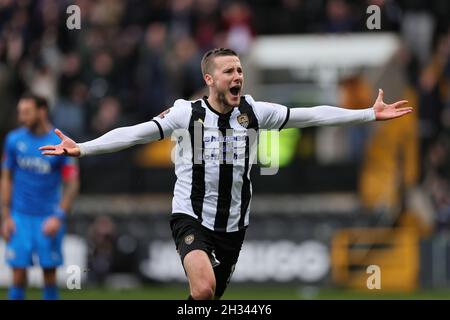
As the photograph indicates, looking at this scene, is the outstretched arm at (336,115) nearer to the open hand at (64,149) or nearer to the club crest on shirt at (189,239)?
the club crest on shirt at (189,239)

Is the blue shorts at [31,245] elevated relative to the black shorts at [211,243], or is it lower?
lower

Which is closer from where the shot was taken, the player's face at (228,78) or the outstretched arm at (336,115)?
the player's face at (228,78)

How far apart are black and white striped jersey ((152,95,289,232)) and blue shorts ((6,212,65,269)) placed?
3.38m

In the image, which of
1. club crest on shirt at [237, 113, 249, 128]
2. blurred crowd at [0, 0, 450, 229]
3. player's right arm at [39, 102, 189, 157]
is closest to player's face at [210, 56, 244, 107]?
club crest on shirt at [237, 113, 249, 128]

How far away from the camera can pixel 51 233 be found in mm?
12305

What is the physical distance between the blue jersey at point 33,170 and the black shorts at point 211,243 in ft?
11.2

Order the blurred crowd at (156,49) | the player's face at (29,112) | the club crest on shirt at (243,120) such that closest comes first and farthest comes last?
the club crest on shirt at (243,120) < the player's face at (29,112) < the blurred crowd at (156,49)

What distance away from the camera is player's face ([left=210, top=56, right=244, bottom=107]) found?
9.20 meters

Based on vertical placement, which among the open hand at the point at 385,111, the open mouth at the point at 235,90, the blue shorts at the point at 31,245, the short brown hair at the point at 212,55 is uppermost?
the short brown hair at the point at 212,55

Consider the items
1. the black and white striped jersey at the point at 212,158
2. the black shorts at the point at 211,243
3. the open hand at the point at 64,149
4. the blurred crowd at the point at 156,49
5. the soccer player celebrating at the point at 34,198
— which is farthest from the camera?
the blurred crowd at the point at 156,49

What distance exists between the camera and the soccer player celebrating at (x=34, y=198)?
1236 centimetres

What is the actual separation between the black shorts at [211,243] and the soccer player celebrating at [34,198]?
3.32 metres

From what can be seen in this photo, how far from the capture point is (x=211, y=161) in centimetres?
931

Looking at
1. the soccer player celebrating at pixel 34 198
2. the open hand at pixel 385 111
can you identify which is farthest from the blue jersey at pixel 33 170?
the open hand at pixel 385 111
